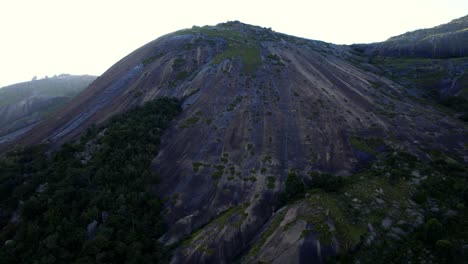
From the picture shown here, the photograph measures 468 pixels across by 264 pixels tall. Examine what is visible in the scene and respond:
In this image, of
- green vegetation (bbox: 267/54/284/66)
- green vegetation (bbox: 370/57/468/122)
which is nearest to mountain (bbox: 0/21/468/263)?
green vegetation (bbox: 370/57/468/122)

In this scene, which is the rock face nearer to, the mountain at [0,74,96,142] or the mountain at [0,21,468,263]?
the mountain at [0,21,468,263]

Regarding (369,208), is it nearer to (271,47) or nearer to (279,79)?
(279,79)

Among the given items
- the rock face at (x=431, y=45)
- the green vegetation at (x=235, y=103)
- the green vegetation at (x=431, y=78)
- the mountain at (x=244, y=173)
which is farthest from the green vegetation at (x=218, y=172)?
the rock face at (x=431, y=45)

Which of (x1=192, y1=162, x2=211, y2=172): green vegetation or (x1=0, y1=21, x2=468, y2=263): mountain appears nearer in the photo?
(x1=0, y1=21, x2=468, y2=263): mountain

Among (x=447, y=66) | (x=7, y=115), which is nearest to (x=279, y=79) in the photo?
(x=447, y=66)

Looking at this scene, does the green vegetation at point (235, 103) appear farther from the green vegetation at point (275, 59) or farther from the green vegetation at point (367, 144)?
the green vegetation at point (367, 144)
